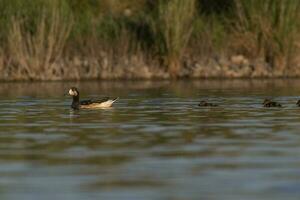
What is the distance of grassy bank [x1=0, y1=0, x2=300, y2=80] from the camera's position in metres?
37.0

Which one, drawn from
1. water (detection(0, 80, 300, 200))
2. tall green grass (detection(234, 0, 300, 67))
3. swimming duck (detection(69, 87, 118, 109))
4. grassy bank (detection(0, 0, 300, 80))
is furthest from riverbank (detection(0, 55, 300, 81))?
swimming duck (detection(69, 87, 118, 109))

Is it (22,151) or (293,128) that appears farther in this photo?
(293,128)

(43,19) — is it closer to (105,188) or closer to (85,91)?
(85,91)

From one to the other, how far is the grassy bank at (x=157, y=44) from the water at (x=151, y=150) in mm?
10454

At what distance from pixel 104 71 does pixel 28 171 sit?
24787 millimetres

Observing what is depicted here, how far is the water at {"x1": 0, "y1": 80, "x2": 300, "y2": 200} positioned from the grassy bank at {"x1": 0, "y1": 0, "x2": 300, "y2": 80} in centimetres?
1045

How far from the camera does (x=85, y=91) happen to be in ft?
103

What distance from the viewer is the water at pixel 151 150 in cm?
1137

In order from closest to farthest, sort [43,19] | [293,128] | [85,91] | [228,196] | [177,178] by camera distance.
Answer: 1. [228,196]
2. [177,178]
3. [293,128]
4. [85,91]
5. [43,19]

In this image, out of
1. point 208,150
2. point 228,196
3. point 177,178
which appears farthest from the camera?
point 208,150

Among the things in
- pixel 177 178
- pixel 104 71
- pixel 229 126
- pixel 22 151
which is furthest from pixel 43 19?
pixel 177 178

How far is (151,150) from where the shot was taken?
1473 cm

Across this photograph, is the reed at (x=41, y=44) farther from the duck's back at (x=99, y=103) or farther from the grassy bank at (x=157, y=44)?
the duck's back at (x=99, y=103)

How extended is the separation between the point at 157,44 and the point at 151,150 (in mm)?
23350
